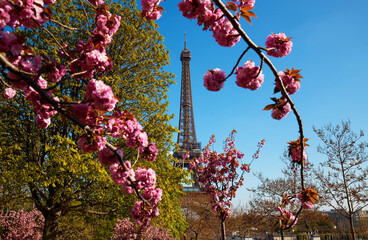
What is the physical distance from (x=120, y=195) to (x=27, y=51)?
685cm

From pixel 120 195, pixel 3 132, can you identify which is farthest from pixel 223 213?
pixel 3 132

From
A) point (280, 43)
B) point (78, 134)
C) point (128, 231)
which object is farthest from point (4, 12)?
point (128, 231)

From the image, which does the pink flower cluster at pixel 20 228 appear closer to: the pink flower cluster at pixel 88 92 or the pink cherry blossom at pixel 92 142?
the pink flower cluster at pixel 88 92

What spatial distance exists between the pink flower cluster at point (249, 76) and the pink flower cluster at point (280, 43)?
284 millimetres

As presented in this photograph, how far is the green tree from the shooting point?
24.3ft

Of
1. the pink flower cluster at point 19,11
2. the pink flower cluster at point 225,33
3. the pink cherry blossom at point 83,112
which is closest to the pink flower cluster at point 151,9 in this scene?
the pink flower cluster at point 225,33

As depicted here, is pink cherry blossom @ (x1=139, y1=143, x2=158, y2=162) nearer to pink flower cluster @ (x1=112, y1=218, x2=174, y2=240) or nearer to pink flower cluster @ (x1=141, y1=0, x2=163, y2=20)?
pink flower cluster @ (x1=141, y1=0, x2=163, y2=20)

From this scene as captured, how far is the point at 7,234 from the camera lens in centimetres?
1380

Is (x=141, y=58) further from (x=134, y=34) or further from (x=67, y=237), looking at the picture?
(x=67, y=237)

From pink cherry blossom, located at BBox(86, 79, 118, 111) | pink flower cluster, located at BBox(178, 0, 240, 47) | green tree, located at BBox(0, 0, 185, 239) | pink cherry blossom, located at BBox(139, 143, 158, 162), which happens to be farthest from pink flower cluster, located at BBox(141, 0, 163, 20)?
green tree, located at BBox(0, 0, 185, 239)

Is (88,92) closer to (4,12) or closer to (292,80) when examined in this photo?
(4,12)

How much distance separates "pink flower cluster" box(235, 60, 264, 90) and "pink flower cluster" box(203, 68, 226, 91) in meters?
0.16

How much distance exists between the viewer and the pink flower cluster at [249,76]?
83.3 inches

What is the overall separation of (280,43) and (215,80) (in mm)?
657
